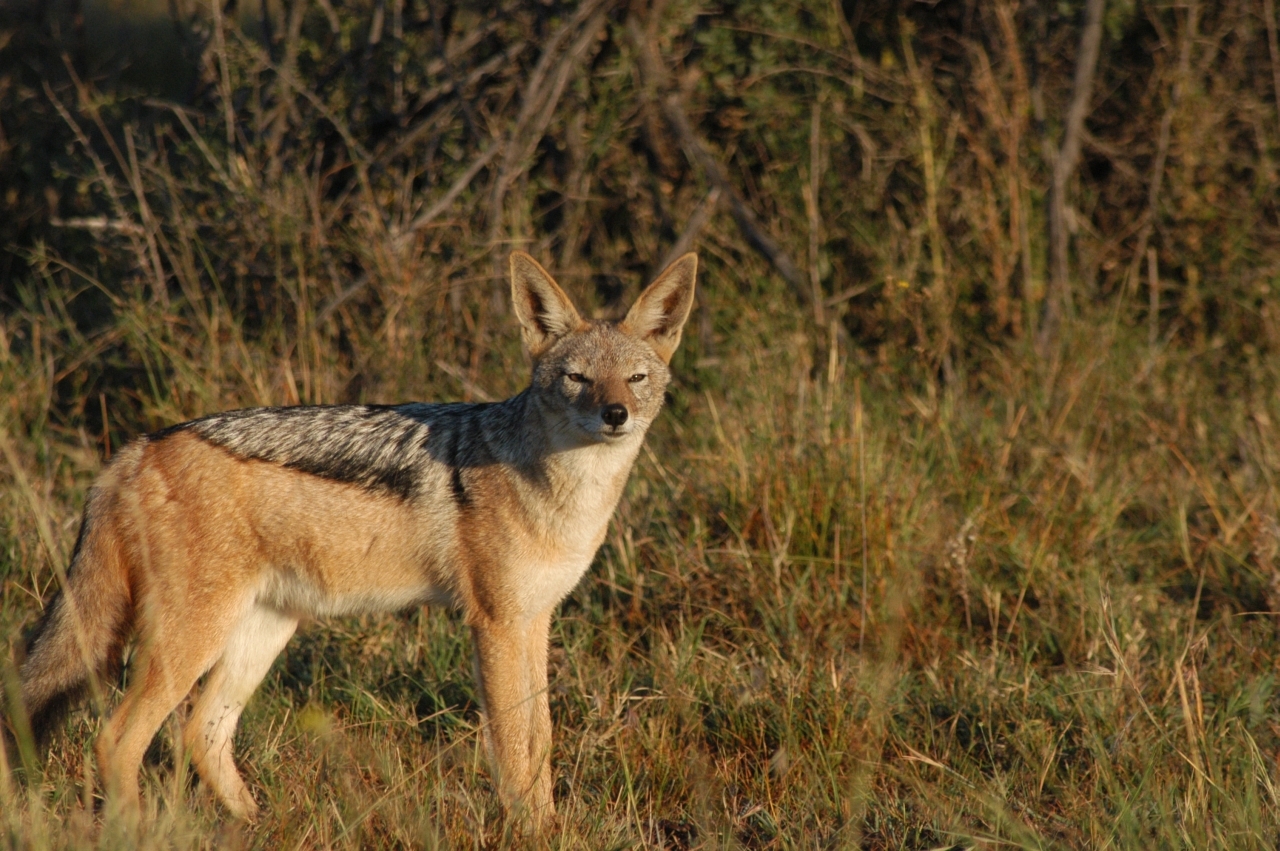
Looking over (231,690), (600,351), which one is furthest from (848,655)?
(231,690)

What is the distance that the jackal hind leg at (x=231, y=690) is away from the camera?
155 inches

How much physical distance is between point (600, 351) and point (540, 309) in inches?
13.2

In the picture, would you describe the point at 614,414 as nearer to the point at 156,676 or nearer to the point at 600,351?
the point at 600,351

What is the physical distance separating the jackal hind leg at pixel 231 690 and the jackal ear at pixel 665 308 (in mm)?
1652

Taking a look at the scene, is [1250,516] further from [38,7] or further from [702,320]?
[38,7]

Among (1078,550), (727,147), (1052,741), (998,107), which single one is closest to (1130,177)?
(998,107)

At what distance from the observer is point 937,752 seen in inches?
161

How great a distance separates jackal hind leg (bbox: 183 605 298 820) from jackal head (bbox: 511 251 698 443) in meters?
1.27

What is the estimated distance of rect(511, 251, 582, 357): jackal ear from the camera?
4184 millimetres

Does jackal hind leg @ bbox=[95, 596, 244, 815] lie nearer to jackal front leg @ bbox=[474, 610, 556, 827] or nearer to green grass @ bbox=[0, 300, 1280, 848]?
green grass @ bbox=[0, 300, 1280, 848]

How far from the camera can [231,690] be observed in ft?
13.7

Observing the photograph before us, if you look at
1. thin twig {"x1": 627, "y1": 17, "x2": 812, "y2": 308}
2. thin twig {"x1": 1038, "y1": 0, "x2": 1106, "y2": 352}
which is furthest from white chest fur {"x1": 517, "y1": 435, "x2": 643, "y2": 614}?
thin twig {"x1": 1038, "y1": 0, "x2": 1106, "y2": 352}

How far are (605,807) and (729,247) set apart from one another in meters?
4.39

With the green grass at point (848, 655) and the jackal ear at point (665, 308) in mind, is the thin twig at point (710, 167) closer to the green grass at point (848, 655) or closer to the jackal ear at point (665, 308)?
the green grass at point (848, 655)
